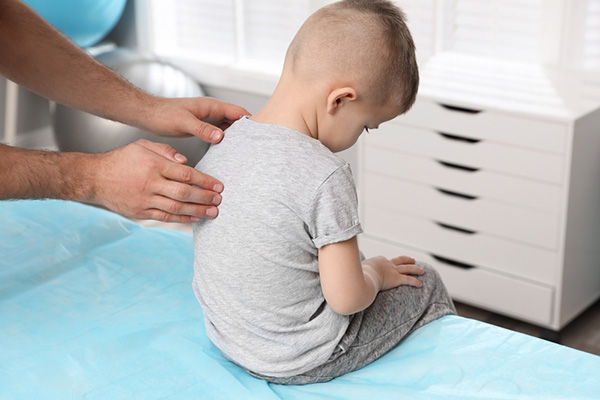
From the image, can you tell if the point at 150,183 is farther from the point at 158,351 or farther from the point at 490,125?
the point at 490,125

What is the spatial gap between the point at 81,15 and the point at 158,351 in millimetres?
2034

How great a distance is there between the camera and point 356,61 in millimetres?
1134

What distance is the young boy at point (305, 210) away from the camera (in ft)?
3.72

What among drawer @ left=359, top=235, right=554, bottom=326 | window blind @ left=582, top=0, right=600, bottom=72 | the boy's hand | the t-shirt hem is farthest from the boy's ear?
window blind @ left=582, top=0, right=600, bottom=72

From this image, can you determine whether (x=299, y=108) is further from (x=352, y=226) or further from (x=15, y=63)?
(x=15, y=63)

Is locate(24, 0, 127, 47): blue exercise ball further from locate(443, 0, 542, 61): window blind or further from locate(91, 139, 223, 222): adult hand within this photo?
locate(91, 139, 223, 222): adult hand

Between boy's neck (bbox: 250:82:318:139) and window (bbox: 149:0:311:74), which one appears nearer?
boy's neck (bbox: 250:82:318:139)

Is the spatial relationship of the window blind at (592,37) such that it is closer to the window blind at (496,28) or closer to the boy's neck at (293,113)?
the window blind at (496,28)

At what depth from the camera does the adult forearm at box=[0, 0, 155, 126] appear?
1.66 m

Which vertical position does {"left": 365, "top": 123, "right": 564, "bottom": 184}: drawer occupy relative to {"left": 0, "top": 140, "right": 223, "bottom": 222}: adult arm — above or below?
below

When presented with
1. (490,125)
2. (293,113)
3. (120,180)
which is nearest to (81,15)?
(490,125)

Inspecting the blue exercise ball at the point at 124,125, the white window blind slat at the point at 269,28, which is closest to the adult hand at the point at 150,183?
the blue exercise ball at the point at 124,125

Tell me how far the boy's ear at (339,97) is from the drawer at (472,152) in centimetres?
117

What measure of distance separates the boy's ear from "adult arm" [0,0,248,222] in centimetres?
21
